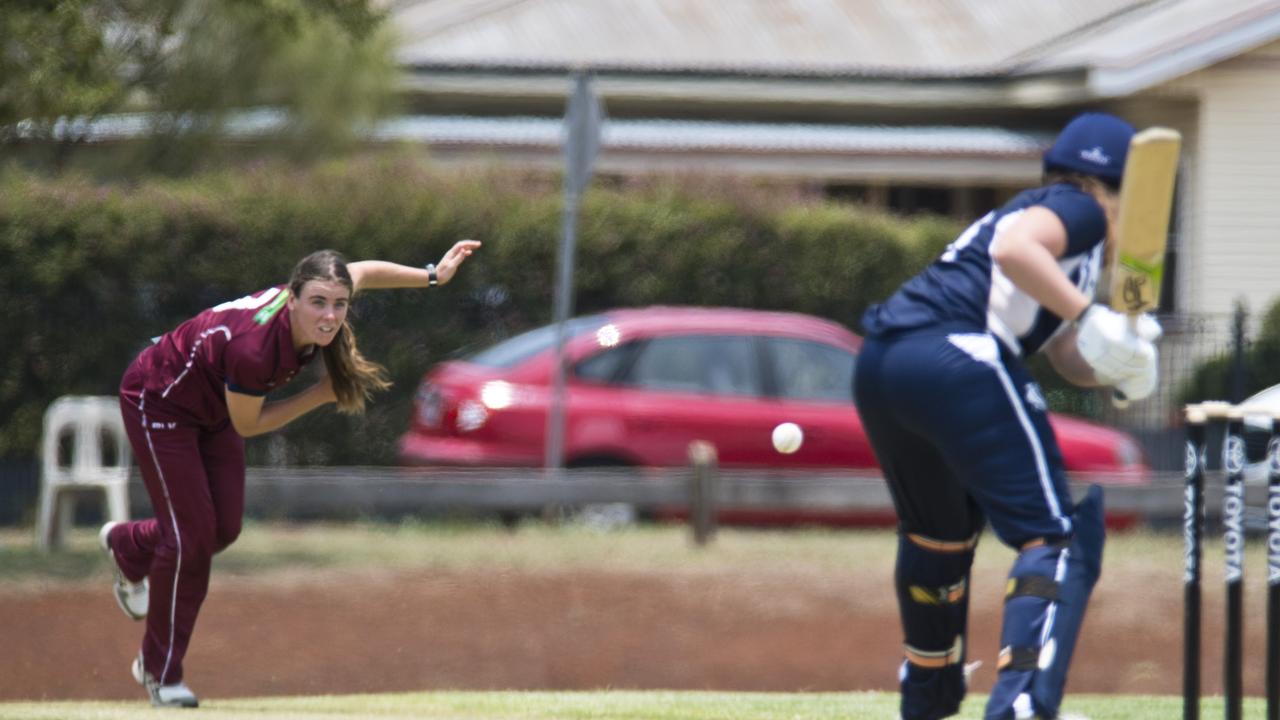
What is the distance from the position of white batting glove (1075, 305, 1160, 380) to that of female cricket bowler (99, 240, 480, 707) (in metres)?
2.27

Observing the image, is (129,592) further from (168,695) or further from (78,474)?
(78,474)

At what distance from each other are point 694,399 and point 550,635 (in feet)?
12.9

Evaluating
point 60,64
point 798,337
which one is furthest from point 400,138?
point 60,64

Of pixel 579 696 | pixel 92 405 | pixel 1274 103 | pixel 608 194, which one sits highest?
pixel 1274 103

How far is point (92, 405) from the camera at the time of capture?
501 inches

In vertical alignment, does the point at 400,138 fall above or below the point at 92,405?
above

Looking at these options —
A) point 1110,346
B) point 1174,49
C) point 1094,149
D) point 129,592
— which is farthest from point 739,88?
point 1110,346

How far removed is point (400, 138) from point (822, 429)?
775 centimetres

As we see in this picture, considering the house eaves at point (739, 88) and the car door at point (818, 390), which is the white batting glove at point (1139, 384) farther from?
the house eaves at point (739, 88)

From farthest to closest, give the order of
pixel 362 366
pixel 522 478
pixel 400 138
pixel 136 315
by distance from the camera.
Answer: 1. pixel 400 138
2. pixel 136 315
3. pixel 522 478
4. pixel 362 366

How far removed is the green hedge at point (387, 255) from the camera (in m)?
14.4

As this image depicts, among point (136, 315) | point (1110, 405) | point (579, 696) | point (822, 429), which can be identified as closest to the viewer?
point (579, 696)

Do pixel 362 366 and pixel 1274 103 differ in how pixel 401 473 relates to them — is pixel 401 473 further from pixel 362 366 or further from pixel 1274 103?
pixel 1274 103

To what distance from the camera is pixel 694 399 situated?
1356cm
